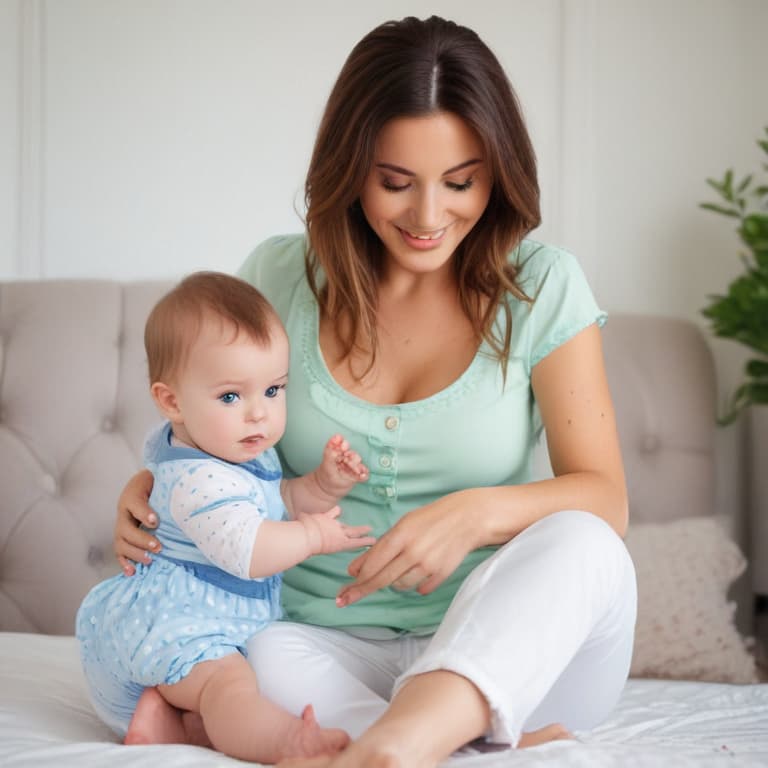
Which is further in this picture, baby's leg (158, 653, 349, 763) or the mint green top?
the mint green top

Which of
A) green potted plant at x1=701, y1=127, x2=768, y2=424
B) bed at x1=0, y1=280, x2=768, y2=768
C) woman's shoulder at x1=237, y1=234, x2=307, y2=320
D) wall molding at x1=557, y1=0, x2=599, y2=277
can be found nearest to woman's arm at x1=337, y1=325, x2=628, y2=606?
woman's shoulder at x1=237, y1=234, x2=307, y2=320

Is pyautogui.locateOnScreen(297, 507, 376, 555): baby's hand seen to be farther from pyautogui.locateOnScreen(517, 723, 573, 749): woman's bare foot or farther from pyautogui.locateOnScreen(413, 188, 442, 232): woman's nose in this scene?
pyautogui.locateOnScreen(413, 188, 442, 232): woman's nose

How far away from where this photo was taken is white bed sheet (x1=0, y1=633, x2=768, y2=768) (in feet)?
3.36

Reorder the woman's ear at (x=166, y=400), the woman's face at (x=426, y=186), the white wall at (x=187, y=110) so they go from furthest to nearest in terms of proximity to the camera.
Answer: the white wall at (x=187, y=110)
the woman's face at (x=426, y=186)
the woman's ear at (x=166, y=400)

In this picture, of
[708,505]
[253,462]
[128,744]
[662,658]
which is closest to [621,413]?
[708,505]

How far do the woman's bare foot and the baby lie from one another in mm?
234

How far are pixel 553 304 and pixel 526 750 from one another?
0.67 meters

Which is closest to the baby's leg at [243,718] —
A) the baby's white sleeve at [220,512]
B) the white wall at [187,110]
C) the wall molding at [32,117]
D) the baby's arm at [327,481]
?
the baby's white sleeve at [220,512]

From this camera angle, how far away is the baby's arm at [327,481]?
1284 millimetres

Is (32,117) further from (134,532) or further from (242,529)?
(242,529)

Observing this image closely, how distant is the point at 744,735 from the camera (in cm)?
147

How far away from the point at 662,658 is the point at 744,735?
0.56 m

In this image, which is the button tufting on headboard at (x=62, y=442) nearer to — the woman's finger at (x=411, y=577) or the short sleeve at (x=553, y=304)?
the short sleeve at (x=553, y=304)

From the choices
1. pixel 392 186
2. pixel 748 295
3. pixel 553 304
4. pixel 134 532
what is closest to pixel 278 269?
pixel 392 186
